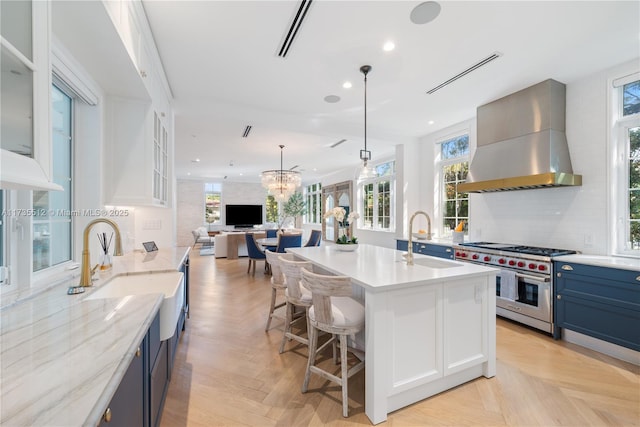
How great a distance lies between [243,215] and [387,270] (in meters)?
9.95

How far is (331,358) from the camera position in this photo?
8.31 feet

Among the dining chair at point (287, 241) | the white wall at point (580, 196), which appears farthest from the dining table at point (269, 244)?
the white wall at point (580, 196)

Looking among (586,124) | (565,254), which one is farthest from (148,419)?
(586,124)

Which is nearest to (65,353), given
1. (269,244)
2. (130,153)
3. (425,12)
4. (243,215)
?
(130,153)

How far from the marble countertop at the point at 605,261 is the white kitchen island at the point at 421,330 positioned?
4.17 feet

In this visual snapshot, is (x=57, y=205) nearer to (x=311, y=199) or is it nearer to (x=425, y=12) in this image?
(x=425, y=12)

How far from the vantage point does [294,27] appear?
231cm

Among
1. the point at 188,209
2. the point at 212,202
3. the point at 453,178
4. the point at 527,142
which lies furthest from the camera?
the point at 212,202

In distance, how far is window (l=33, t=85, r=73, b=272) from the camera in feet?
5.52

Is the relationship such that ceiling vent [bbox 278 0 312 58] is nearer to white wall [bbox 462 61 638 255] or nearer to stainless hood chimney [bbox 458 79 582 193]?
stainless hood chimney [bbox 458 79 582 193]

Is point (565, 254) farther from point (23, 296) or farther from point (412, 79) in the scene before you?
point (23, 296)

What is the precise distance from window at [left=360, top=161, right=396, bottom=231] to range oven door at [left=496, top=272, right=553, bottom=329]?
398cm

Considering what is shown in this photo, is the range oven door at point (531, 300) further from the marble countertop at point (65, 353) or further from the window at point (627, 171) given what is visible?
the marble countertop at point (65, 353)

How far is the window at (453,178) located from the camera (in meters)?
4.75
